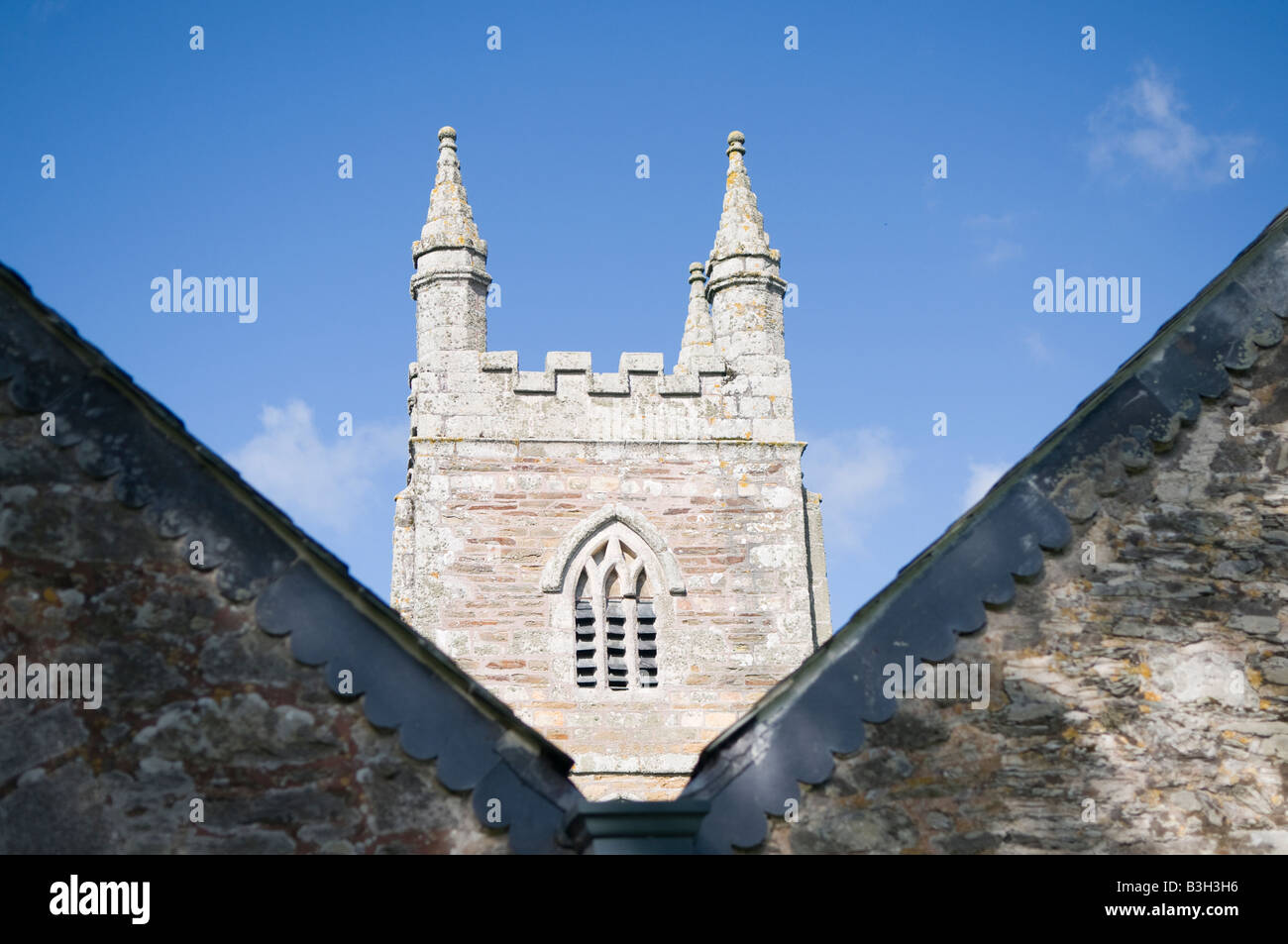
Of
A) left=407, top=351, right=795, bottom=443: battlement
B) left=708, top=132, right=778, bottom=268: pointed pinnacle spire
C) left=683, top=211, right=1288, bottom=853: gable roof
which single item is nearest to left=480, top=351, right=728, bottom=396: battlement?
left=407, top=351, right=795, bottom=443: battlement

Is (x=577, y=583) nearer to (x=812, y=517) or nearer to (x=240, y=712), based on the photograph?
(x=812, y=517)

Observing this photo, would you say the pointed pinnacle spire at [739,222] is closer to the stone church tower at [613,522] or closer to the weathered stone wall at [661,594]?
the stone church tower at [613,522]

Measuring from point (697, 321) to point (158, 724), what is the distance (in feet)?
76.0

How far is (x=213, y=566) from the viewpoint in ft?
21.0

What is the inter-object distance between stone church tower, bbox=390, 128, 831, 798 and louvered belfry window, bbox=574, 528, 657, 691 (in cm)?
3

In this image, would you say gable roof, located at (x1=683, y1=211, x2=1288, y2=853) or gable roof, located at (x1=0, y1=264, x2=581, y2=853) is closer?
gable roof, located at (x1=0, y1=264, x2=581, y2=853)

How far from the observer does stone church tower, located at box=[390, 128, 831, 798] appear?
23.2 metres

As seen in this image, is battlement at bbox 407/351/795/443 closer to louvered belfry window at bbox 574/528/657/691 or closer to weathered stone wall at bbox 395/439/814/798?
weathered stone wall at bbox 395/439/814/798

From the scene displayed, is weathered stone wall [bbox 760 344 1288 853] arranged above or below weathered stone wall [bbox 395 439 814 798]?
below

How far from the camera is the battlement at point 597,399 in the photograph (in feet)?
82.0

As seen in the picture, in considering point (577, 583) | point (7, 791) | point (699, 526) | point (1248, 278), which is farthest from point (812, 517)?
point (7, 791)
